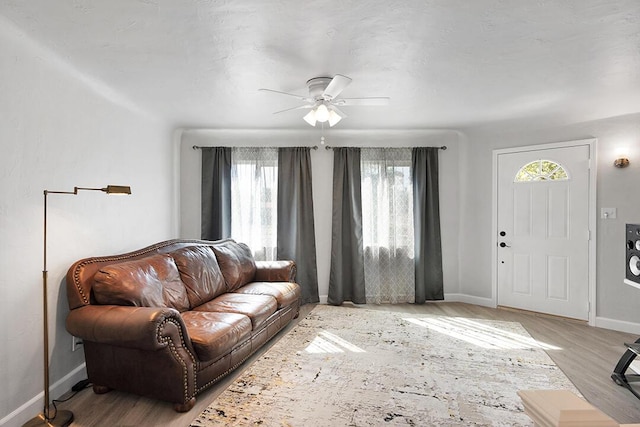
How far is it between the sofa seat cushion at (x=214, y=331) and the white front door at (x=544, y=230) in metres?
3.45

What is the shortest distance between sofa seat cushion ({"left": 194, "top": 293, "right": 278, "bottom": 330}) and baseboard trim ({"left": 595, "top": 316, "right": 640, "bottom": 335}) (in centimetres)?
360

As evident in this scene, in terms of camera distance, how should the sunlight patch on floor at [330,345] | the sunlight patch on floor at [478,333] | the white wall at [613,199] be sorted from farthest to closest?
the white wall at [613,199] → the sunlight patch on floor at [478,333] → the sunlight patch on floor at [330,345]

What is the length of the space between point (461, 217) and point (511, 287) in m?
1.08

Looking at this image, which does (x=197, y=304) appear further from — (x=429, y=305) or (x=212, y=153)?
(x=429, y=305)

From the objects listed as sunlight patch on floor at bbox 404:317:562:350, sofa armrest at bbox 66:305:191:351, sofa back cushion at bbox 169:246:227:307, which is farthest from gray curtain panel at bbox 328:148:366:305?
sofa armrest at bbox 66:305:191:351

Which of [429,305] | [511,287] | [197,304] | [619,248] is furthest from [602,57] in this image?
[197,304]

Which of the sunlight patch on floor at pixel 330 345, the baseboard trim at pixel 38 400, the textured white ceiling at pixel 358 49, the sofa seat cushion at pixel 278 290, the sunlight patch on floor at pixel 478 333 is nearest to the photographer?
the textured white ceiling at pixel 358 49

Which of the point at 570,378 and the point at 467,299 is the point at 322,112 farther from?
the point at 467,299

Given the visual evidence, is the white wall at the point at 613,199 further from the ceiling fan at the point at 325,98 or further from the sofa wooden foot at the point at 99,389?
the sofa wooden foot at the point at 99,389

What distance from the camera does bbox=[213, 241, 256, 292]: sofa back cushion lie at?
374 centimetres

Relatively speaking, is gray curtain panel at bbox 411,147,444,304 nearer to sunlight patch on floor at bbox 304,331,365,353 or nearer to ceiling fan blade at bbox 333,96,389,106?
ceiling fan blade at bbox 333,96,389,106

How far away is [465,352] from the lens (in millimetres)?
3102

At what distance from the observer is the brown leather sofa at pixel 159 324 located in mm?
2182

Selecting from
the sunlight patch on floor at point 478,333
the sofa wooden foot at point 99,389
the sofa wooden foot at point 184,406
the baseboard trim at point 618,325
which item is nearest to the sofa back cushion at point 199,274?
the sofa wooden foot at point 99,389
